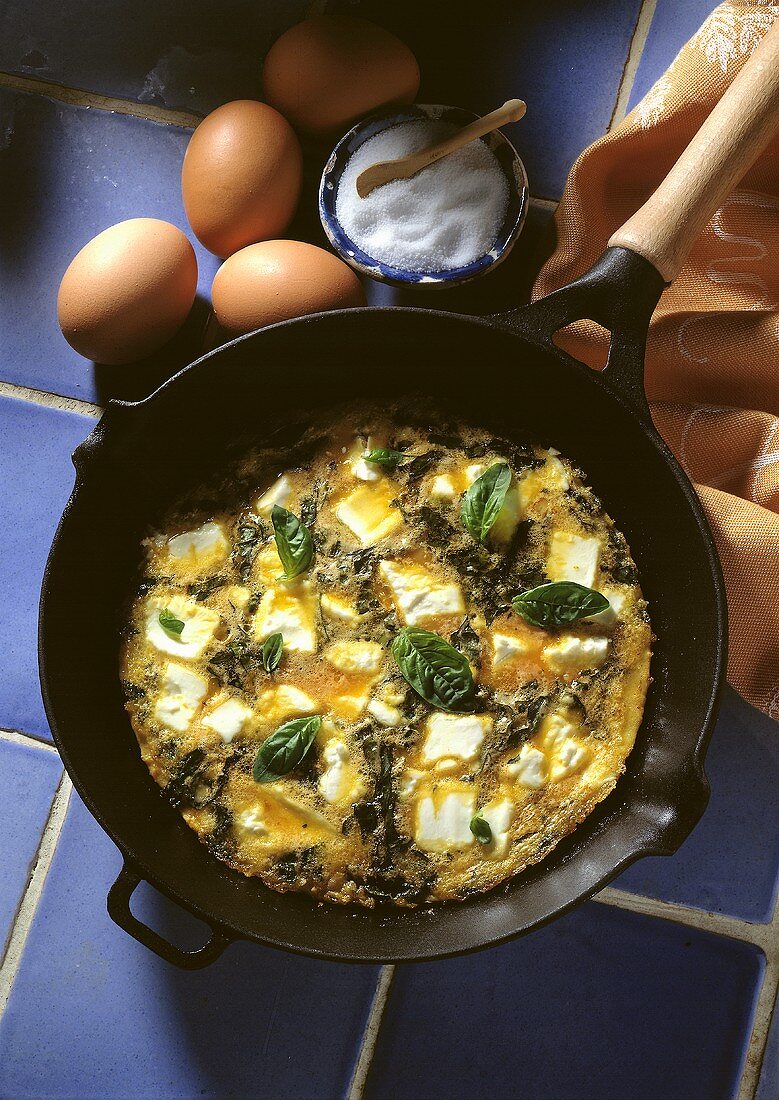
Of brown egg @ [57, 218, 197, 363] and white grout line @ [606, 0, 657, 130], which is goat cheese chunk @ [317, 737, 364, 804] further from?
white grout line @ [606, 0, 657, 130]

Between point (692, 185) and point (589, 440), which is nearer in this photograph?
point (692, 185)

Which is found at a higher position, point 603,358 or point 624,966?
point 603,358

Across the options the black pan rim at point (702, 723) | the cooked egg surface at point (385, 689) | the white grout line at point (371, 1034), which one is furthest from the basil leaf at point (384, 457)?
the white grout line at point (371, 1034)

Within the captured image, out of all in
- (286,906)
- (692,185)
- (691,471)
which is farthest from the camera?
(691,471)

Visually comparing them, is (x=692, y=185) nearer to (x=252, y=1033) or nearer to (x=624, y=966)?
(x=624, y=966)

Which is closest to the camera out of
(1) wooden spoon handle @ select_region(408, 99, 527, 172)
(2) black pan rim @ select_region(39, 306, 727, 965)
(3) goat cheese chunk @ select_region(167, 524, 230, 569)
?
(2) black pan rim @ select_region(39, 306, 727, 965)

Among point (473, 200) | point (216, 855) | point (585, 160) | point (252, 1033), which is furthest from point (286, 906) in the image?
point (585, 160)

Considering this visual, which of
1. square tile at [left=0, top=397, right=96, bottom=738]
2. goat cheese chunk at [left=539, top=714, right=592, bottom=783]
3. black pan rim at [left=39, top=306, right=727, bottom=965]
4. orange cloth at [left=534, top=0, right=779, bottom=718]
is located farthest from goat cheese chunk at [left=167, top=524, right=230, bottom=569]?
orange cloth at [left=534, top=0, right=779, bottom=718]

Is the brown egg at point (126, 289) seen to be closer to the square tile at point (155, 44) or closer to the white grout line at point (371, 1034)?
the square tile at point (155, 44)
